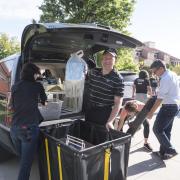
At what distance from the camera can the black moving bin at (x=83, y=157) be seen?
261 centimetres

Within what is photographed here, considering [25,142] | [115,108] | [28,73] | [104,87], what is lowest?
[25,142]

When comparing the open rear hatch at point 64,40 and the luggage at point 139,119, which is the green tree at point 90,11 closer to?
the open rear hatch at point 64,40

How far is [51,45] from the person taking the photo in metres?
4.26

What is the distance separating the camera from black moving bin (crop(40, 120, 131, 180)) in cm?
261

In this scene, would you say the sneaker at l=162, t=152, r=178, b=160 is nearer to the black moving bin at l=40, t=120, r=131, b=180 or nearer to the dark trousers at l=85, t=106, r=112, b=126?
the dark trousers at l=85, t=106, r=112, b=126

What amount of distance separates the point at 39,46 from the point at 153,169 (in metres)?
2.64

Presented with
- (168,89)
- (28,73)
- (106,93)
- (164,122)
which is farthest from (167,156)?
(28,73)

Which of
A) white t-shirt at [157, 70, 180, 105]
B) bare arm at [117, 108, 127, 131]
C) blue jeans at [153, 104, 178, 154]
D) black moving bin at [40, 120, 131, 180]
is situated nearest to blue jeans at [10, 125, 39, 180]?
black moving bin at [40, 120, 131, 180]

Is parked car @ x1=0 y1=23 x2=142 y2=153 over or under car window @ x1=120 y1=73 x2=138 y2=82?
over

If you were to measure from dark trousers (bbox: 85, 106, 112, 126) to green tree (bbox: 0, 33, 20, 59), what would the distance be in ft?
75.8

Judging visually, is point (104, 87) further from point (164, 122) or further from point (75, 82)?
point (164, 122)

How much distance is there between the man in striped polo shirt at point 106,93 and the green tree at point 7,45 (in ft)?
75.8

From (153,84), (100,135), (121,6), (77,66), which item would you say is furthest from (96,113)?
(121,6)

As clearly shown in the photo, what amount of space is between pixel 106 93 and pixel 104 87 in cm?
8
